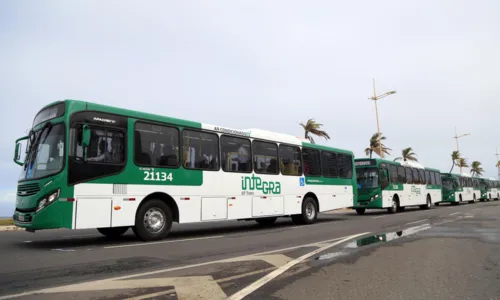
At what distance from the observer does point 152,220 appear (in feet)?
32.6

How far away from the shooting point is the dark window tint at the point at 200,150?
10947mm

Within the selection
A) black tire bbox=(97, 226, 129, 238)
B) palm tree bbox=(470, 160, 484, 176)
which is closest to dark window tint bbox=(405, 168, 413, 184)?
black tire bbox=(97, 226, 129, 238)

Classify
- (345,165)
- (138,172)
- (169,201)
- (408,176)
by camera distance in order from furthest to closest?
Answer: (408,176) < (345,165) < (169,201) < (138,172)

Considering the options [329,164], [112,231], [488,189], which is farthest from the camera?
[488,189]

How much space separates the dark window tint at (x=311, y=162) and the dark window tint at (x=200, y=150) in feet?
16.6

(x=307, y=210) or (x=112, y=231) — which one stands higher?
(x=307, y=210)

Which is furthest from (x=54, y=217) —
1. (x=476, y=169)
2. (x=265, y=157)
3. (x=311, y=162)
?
(x=476, y=169)

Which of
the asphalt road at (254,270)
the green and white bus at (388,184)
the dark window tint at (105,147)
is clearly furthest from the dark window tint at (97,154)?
the green and white bus at (388,184)

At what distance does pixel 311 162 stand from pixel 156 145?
779 cm

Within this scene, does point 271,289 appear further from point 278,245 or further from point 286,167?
point 286,167

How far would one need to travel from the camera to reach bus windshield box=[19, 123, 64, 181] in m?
8.57

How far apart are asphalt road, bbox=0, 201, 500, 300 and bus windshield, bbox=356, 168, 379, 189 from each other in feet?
43.7

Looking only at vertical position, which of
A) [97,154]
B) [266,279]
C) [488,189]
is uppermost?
[488,189]

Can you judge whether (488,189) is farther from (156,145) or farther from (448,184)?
(156,145)
